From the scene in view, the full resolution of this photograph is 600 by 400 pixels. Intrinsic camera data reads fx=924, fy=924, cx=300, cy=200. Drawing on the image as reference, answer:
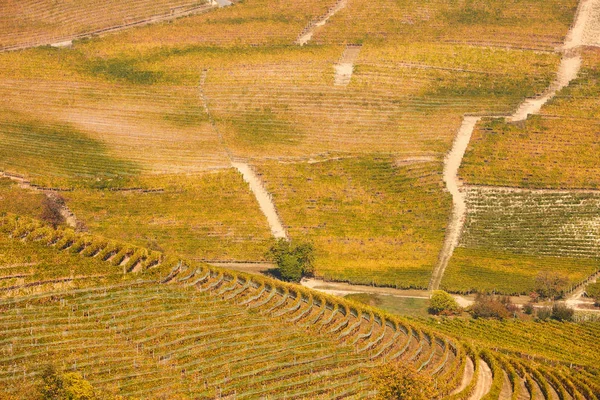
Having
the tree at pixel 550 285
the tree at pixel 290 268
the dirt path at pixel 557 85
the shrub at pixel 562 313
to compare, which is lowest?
the shrub at pixel 562 313

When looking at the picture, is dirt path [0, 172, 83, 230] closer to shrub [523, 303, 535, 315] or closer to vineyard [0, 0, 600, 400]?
vineyard [0, 0, 600, 400]

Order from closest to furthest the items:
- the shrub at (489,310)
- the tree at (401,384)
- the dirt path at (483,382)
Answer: the tree at (401,384) → the dirt path at (483,382) → the shrub at (489,310)

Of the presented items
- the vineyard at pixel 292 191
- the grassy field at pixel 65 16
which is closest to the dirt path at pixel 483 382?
the vineyard at pixel 292 191

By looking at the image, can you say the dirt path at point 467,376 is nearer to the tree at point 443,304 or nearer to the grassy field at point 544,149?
the tree at point 443,304

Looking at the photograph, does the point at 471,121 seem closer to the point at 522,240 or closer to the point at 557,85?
the point at 557,85

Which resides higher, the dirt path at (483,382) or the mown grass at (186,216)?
the mown grass at (186,216)

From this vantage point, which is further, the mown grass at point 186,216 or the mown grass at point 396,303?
the mown grass at point 186,216

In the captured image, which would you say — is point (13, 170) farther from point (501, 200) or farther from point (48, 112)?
point (501, 200)
